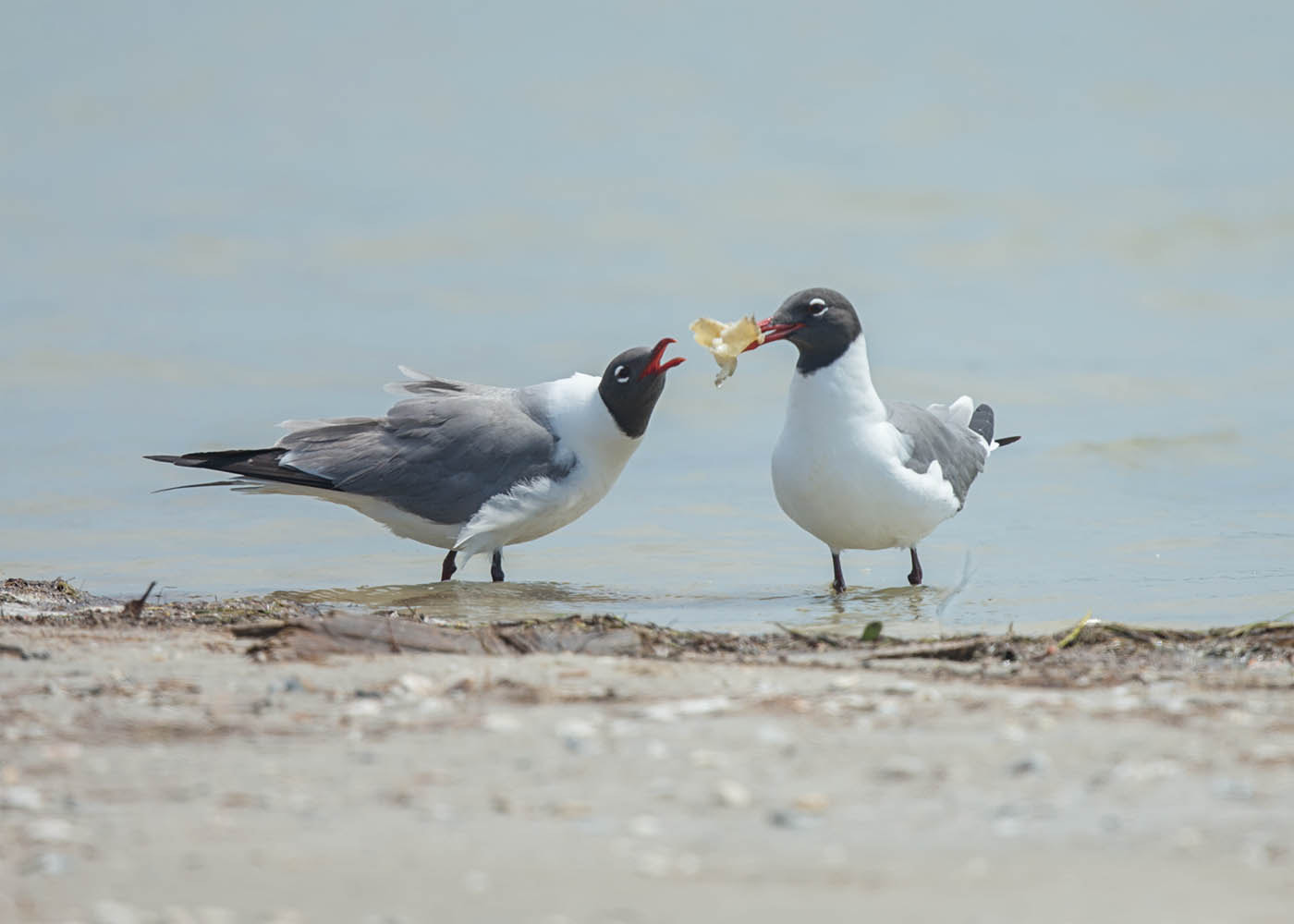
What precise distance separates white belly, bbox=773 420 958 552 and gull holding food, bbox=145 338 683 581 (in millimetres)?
1013

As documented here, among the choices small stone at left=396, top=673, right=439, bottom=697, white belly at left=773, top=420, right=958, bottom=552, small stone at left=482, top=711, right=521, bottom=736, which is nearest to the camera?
small stone at left=482, top=711, right=521, bottom=736

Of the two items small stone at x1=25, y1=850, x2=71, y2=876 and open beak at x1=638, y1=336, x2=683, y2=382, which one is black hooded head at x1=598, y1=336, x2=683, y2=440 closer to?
open beak at x1=638, y1=336, x2=683, y2=382

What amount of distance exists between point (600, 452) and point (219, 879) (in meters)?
6.10

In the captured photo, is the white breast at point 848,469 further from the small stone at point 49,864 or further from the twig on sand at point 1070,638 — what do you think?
the small stone at point 49,864

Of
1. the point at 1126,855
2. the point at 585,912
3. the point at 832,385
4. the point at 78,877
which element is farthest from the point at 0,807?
the point at 832,385

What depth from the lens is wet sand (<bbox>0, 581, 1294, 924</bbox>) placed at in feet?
7.71

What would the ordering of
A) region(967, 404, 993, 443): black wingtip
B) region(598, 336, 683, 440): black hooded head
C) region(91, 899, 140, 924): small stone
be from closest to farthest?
region(91, 899, 140, 924): small stone → region(598, 336, 683, 440): black hooded head → region(967, 404, 993, 443): black wingtip

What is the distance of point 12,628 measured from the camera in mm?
5176

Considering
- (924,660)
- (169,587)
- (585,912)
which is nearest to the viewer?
(585,912)

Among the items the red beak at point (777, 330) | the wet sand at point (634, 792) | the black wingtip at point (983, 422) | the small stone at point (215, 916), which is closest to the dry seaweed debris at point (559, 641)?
the wet sand at point (634, 792)

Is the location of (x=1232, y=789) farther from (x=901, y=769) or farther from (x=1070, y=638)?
(x=1070, y=638)

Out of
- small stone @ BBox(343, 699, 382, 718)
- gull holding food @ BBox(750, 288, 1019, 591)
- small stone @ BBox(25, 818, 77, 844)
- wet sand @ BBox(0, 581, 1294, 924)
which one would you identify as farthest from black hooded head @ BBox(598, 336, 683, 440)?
small stone @ BBox(25, 818, 77, 844)

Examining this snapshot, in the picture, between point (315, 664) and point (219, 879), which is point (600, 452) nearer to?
point (315, 664)

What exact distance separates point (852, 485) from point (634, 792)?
15.6 ft
